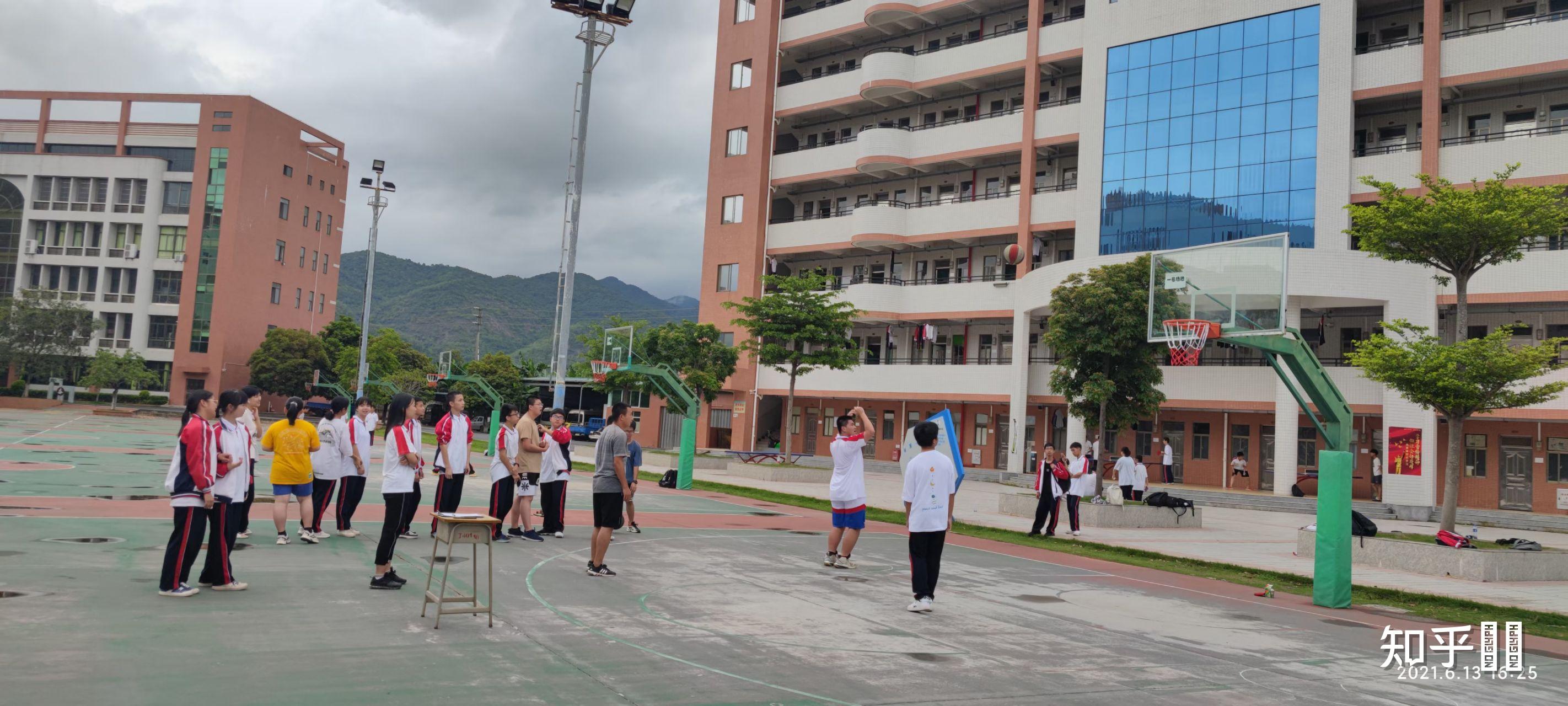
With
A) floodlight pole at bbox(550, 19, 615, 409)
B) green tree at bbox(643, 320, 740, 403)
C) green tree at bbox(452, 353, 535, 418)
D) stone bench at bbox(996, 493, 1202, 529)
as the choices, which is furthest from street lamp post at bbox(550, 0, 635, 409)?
green tree at bbox(452, 353, 535, 418)

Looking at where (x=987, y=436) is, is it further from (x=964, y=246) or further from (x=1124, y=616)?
(x=1124, y=616)

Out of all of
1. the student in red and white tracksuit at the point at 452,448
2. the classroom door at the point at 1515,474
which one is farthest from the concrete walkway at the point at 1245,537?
the student in red and white tracksuit at the point at 452,448

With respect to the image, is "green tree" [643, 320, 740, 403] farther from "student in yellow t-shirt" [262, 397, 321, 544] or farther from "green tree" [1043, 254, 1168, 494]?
"student in yellow t-shirt" [262, 397, 321, 544]

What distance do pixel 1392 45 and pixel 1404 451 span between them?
46.9ft

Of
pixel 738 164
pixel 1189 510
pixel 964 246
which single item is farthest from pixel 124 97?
pixel 1189 510

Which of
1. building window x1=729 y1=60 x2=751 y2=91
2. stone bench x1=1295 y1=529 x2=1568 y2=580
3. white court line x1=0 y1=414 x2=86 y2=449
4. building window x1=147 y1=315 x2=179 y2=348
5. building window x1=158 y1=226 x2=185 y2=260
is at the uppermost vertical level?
building window x1=729 y1=60 x2=751 y2=91

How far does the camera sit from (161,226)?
249 feet

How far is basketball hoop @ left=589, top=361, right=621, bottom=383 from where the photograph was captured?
43.0m

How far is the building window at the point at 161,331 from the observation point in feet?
246

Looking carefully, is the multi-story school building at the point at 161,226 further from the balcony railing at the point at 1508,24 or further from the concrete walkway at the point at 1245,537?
the balcony railing at the point at 1508,24

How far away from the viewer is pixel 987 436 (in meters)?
45.8

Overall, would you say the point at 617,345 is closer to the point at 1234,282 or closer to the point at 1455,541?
the point at 1234,282

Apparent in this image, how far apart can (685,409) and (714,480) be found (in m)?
2.55

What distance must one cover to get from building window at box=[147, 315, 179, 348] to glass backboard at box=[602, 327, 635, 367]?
49058 mm
